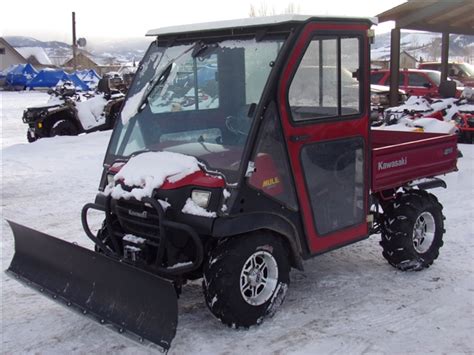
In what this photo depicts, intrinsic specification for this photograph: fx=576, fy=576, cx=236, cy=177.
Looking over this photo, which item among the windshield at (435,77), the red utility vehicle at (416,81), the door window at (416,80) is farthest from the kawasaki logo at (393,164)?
the door window at (416,80)

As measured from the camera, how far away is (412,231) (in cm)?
500

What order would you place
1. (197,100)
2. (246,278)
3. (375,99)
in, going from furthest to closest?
(375,99)
(197,100)
(246,278)

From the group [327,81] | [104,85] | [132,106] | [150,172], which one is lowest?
[150,172]

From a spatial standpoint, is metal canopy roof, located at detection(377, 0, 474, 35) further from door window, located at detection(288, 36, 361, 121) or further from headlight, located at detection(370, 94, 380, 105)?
door window, located at detection(288, 36, 361, 121)

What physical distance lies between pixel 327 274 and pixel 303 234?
0.96m

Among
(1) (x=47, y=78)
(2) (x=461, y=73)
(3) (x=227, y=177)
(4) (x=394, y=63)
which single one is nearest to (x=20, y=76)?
(1) (x=47, y=78)

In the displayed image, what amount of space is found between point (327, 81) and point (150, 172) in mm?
1472

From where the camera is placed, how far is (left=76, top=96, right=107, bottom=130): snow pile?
47.8 feet

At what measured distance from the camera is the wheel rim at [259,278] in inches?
156

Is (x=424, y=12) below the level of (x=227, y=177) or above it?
above

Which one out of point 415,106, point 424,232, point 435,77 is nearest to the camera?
point 424,232

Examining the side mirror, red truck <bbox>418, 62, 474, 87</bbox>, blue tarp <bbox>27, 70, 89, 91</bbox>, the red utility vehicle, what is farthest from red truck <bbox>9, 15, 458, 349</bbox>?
blue tarp <bbox>27, 70, 89, 91</bbox>

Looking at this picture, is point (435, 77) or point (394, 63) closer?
point (394, 63)

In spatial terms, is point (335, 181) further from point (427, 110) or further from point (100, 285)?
point (427, 110)
